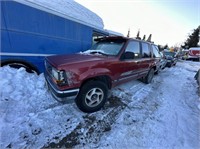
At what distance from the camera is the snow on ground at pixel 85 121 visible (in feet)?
7.70

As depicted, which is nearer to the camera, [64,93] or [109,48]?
[64,93]

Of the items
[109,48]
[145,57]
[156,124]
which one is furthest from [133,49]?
[156,124]

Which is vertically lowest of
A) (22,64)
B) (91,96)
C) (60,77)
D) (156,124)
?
(156,124)

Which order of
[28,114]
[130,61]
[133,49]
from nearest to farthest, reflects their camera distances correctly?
[28,114] < [130,61] < [133,49]

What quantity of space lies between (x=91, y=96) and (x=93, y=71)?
0.67 metres

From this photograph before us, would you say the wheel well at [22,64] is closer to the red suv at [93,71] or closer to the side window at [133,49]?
the red suv at [93,71]

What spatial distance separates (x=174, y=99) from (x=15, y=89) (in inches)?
213

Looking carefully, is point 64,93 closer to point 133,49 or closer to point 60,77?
point 60,77

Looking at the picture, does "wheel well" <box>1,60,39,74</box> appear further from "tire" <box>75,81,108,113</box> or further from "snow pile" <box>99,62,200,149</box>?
"snow pile" <box>99,62,200,149</box>

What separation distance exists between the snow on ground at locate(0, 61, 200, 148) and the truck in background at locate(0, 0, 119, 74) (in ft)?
1.53

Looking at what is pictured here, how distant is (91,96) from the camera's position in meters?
3.06

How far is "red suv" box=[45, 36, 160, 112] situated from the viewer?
256 cm

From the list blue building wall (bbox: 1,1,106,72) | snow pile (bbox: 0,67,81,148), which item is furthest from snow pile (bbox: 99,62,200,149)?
blue building wall (bbox: 1,1,106,72)

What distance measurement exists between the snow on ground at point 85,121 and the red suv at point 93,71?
1.09 feet
